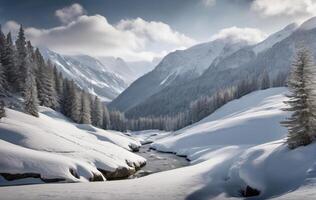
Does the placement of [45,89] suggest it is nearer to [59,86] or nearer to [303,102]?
[59,86]

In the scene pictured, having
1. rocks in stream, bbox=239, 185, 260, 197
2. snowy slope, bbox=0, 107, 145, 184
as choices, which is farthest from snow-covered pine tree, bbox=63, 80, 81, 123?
rocks in stream, bbox=239, 185, 260, 197

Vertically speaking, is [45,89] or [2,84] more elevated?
[2,84]

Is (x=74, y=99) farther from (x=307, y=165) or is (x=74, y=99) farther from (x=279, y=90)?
(x=279, y=90)

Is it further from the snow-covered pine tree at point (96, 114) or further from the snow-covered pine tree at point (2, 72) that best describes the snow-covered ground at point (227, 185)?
the snow-covered pine tree at point (96, 114)

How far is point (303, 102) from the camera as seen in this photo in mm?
32469

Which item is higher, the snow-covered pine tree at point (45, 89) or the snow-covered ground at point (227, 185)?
the snow-covered pine tree at point (45, 89)

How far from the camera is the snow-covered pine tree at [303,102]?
31438 millimetres

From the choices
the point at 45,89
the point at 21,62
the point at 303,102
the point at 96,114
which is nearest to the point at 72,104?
the point at 45,89

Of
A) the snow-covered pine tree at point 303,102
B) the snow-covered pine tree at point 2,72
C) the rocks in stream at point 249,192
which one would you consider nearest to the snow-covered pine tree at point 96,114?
the snow-covered pine tree at point 2,72

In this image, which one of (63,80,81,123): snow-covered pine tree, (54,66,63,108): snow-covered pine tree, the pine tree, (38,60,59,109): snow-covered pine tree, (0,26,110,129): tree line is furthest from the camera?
(54,66,63,108): snow-covered pine tree

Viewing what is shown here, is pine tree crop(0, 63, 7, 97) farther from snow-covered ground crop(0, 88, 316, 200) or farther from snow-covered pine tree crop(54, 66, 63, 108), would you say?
snow-covered ground crop(0, 88, 316, 200)

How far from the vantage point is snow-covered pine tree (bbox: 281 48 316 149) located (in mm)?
31438

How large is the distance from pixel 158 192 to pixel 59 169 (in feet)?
41.0

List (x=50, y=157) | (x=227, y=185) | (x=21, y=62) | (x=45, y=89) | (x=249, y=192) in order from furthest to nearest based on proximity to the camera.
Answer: (x=45, y=89) < (x=21, y=62) < (x=50, y=157) < (x=227, y=185) < (x=249, y=192)
